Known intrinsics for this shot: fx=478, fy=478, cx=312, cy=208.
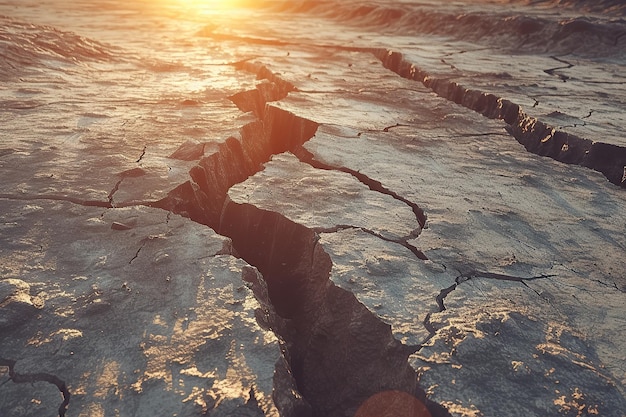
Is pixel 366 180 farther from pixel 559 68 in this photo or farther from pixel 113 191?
pixel 559 68

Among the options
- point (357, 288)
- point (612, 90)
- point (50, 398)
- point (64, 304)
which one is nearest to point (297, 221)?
point (357, 288)

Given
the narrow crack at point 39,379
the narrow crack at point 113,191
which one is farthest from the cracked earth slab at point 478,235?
the narrow crack at point 39,379

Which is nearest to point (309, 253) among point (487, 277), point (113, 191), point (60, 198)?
point (487, 277)

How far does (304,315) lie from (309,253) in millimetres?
234

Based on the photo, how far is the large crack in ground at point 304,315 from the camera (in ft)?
4.04

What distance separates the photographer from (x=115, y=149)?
241 cm

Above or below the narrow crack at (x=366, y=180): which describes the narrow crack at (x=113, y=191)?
below

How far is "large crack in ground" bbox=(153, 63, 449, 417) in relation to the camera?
123 centimetres

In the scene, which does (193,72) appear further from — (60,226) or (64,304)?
(64,304)

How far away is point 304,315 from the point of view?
5.24 feet

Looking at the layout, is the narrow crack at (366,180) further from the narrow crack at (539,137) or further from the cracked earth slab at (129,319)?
the narrow crack at (539,137)

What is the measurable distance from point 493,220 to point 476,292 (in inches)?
22.2

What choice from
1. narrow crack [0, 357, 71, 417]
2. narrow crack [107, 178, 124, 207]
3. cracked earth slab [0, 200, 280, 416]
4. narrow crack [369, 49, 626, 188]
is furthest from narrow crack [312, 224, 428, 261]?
narrow crack [369, 49, 626, 188]

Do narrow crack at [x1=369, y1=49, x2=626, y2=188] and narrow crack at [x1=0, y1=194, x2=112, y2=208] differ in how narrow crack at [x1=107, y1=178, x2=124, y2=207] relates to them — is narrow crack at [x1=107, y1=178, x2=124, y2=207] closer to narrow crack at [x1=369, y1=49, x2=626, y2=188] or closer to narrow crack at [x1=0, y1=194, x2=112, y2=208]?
narrow crack at [x1=0, y1=194, x2=112, y2=208]
